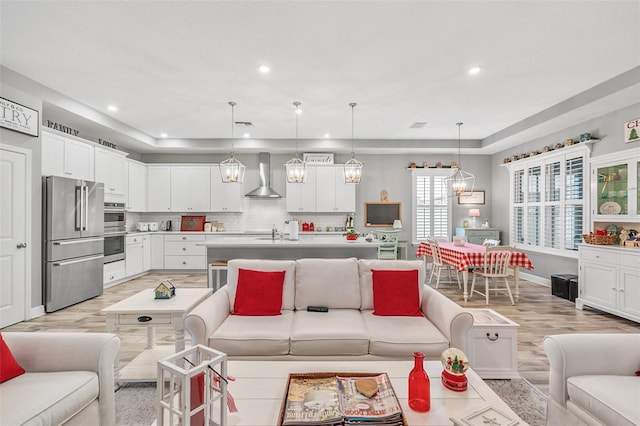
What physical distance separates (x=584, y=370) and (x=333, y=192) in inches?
231

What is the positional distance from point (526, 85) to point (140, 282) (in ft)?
23.2

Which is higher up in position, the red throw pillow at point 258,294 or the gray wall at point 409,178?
the gray wall at point 409,178

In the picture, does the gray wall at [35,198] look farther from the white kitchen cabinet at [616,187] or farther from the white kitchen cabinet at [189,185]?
the white kitchen cabinet at [616,187]

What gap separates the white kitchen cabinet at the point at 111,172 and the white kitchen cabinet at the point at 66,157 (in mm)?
164

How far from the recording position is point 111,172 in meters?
6.00

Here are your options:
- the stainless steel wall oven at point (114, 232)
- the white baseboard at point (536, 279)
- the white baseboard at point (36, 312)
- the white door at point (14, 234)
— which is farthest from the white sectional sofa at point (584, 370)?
the stainless steel wall oven at point (114, 232)

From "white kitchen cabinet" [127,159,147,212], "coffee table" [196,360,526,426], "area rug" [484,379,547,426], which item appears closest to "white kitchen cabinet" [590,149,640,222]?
"area rug" [484,379,547,426]

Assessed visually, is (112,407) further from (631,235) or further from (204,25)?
(631,235)

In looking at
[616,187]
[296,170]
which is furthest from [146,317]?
[616,187]

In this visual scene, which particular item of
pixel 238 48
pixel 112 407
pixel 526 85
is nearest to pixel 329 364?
pixel 112 407

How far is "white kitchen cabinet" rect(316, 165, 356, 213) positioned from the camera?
24.2 ft

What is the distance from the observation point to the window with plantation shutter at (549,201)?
5.26 meters

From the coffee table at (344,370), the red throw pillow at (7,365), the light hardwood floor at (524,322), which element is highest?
the red throw pillow at (7,365)

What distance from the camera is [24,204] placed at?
3990 millimetres
